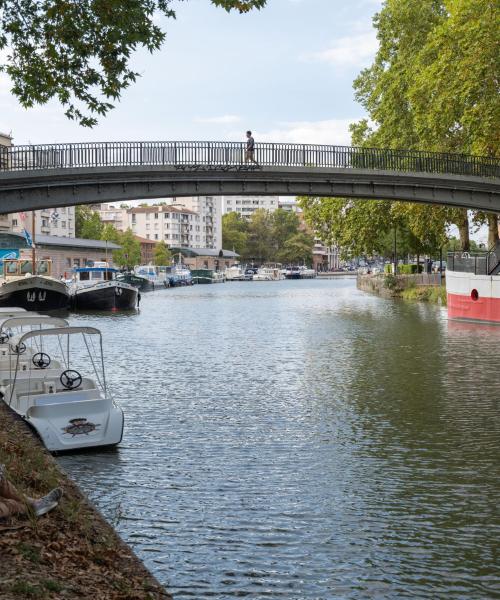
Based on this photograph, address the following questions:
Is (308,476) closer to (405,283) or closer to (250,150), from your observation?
(250,150)

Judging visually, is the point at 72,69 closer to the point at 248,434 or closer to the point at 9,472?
the point at 248,434

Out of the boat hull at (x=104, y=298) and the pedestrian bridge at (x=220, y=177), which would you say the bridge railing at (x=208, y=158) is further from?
the boat hull at (x=104, y=298)

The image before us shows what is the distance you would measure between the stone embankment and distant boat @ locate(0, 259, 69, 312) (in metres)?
24.2

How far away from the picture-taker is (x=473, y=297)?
1560 inches

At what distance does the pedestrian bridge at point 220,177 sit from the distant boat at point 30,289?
58.7 ft

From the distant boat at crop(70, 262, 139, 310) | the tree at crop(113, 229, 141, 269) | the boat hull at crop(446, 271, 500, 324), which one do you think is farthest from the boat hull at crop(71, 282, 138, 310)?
the tree at crop(113, 229, 141, 269)

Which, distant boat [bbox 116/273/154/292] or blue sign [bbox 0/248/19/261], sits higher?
blue sign [bbox 0/248/19/261]

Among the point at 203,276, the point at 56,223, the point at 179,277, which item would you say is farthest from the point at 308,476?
the point at 203,276

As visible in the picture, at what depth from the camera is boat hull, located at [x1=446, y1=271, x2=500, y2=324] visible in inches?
1500

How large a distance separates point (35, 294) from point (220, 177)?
22849mm

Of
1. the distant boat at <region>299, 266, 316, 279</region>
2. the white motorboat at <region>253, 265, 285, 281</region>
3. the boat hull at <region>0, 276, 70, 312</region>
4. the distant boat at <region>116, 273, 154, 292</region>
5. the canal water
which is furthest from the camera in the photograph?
the distant boat at <region>299, 266, 316, 279</region>

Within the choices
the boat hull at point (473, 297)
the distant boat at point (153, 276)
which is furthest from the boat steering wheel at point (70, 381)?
the distant boat at point (153, 276)

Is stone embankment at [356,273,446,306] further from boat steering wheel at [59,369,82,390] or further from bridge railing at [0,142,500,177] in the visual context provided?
boat steering wheel at [59,369,82,390]

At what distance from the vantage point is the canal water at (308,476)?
8516mm
